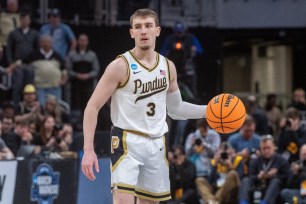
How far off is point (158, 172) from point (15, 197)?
12.6ft

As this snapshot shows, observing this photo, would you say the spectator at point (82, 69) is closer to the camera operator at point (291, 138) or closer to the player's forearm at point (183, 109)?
the camera operator at point (291, 138)

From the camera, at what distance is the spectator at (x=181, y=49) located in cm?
1912

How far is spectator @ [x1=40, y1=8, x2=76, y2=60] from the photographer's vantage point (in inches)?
755

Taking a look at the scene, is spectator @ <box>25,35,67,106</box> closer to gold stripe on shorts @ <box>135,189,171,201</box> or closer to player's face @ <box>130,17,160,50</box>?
gold stripe on shorts @ <box>135,189,171,201</box>

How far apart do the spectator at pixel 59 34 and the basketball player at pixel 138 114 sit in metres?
10.0

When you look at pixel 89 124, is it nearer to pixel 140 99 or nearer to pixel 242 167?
pixel 140 99

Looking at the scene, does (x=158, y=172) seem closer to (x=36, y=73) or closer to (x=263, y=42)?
(x=36, y=73)

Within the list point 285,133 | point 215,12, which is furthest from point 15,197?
point 215,12

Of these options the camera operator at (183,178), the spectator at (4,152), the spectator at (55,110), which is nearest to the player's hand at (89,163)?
the spectator at (4,152)

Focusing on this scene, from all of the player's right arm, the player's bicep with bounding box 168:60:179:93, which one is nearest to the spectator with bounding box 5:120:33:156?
the player's bicep with bounding box 168:60:179:93

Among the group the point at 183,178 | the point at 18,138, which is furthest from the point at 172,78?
the point at 18,138

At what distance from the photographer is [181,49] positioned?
1912 centimetres

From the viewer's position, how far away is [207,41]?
22422mm

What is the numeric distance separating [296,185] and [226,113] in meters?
6.04
